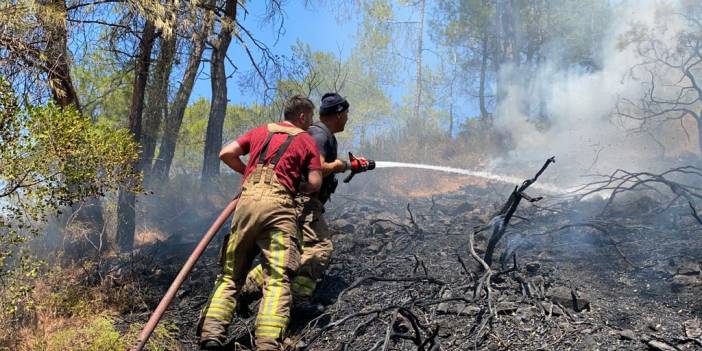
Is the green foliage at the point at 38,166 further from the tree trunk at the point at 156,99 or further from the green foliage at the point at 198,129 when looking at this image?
the green foliage at the point at 198,129

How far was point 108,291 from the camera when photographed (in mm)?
4277

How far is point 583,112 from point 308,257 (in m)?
19.3

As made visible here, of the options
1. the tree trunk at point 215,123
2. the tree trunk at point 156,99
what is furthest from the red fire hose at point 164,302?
the tree trunk at point 215,123

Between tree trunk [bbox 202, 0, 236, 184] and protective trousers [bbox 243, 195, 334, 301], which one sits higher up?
tree trunk [bbox 202, 0, 236, 184]

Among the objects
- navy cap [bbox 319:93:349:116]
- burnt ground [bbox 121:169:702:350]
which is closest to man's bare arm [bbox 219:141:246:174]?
navy cap [bbox 319:93:349:116]

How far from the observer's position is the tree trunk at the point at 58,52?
4.67 meters

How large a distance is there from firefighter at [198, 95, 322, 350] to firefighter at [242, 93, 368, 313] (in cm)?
29

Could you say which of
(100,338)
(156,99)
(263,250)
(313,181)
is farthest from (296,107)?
(156,99)

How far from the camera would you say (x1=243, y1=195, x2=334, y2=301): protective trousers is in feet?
11.3

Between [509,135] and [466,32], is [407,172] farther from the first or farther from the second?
[466,32]

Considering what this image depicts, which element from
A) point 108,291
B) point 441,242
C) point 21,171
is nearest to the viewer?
point 21,171

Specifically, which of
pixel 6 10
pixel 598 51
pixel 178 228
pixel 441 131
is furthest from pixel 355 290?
pixel 598 51

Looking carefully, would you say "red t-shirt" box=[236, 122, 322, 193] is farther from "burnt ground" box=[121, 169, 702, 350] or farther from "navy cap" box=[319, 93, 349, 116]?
"burnt ground" box=[121, 169, 702, 350]

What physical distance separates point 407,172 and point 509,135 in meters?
7.19
